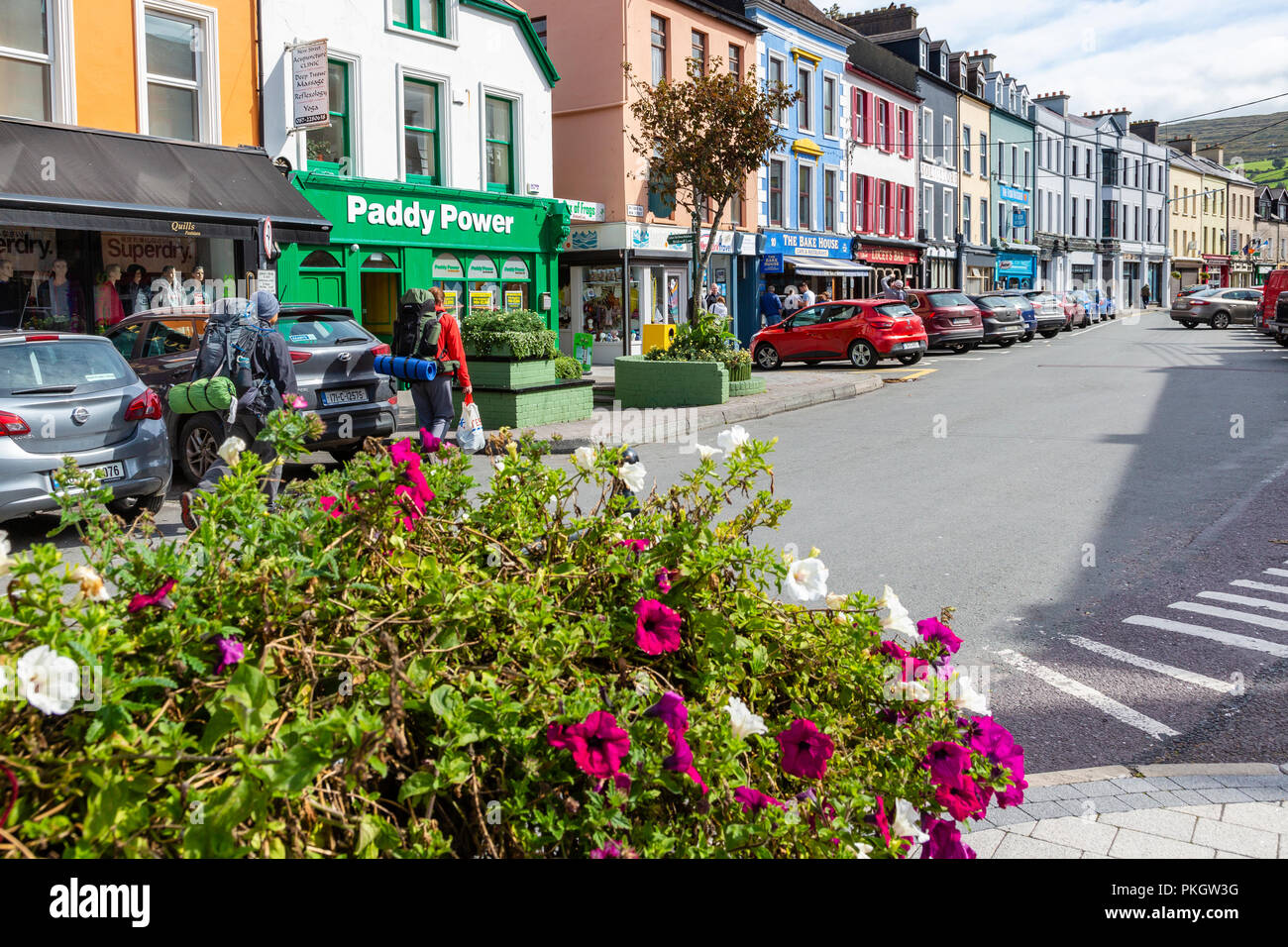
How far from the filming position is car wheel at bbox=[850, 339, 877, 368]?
2574 cm

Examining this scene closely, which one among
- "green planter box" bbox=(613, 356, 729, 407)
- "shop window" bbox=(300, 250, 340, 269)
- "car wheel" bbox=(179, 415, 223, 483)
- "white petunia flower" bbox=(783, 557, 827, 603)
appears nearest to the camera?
"white petunia flower" bbox=(783, 557, 827, 603)

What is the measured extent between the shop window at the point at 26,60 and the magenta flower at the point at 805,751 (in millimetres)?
17372

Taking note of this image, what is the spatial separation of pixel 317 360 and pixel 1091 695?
340 inches

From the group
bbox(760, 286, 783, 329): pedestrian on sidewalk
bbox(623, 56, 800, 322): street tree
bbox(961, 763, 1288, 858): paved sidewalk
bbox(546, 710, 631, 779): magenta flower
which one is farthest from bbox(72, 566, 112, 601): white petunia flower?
bbox(760, 286, 783, 329): pedestrian on sidewalk

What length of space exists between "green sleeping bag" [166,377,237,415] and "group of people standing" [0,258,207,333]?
29.8 ft

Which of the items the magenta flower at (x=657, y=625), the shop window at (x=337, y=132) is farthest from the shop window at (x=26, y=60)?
the magenta flower at (x=657, y=625)

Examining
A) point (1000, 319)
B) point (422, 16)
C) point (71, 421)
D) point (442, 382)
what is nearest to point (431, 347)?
point (442, 382)

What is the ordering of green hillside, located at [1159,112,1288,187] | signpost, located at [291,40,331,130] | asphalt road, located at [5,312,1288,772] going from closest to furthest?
asphalt road, located at [5,312,1288,772] → signpost, located at [291,40,331,130] → green hillside, located at [1159,112,1288,187]

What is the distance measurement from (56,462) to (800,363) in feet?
71.9

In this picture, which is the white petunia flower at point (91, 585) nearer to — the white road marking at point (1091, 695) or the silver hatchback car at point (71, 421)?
the white road marking at point (1091, 695)

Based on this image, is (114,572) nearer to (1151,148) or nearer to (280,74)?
(280,74)

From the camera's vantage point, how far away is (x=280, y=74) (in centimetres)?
1962

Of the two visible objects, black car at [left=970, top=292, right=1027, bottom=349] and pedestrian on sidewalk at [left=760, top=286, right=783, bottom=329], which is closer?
black car at [left=970, top=292, right=1027, bottom=349]

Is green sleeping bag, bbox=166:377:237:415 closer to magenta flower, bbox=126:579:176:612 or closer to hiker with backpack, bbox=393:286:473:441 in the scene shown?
hiker with backpack, bbox=393:286:473:441
